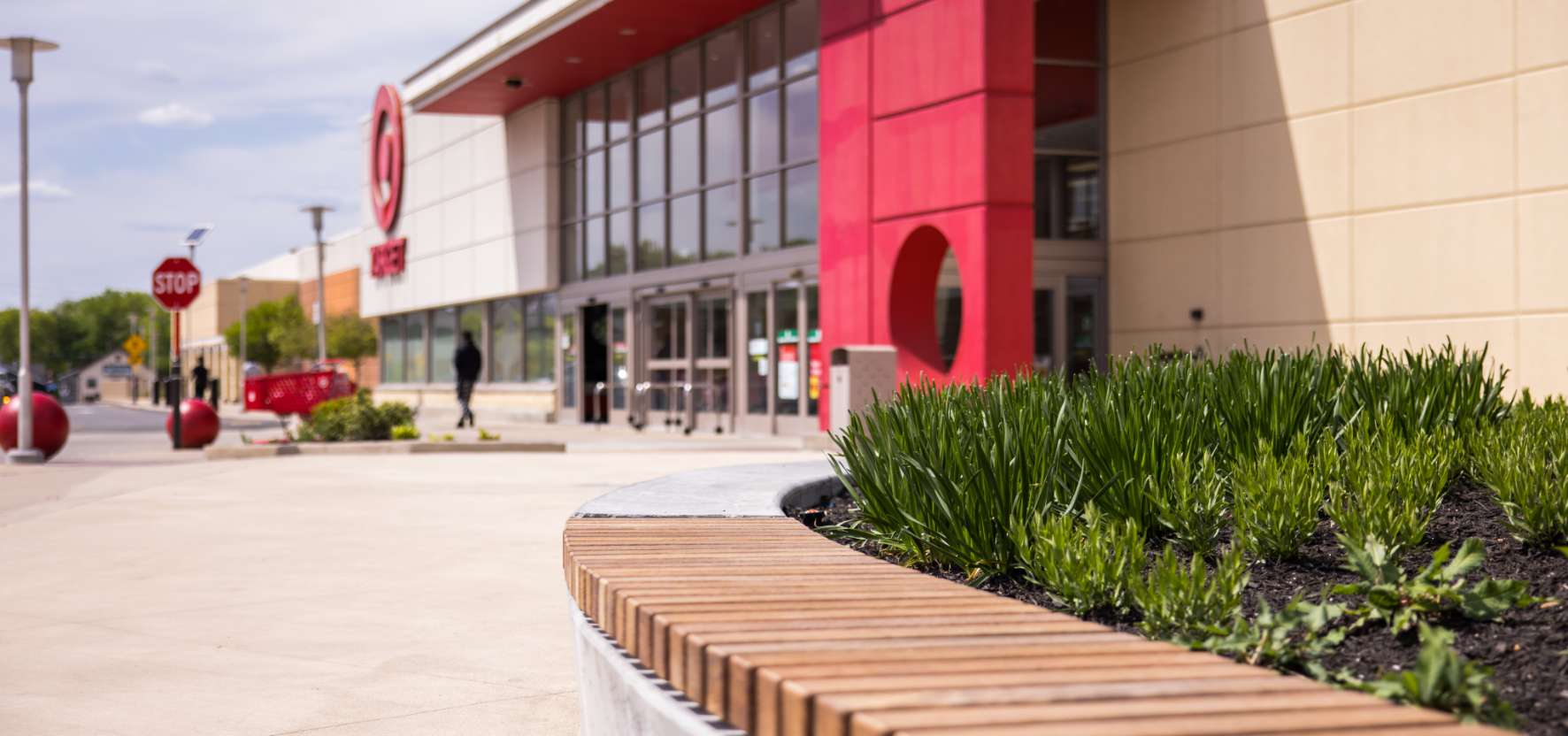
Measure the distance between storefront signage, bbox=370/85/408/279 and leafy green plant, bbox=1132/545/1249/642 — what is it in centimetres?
3847

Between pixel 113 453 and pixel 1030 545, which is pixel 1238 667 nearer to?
pixel 1030 545

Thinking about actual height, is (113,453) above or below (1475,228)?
below

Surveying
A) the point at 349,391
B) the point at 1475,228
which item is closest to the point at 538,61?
the point at 349,391

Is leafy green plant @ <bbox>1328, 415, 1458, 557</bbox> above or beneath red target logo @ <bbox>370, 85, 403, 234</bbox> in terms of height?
beneath

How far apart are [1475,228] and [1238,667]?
14.8 metres

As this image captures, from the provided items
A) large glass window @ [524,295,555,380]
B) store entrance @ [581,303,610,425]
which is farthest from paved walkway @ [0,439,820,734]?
large glass window @ [524,295,555,380]

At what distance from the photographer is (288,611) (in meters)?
6.60

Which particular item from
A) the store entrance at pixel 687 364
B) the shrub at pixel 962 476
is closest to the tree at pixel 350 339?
the store entrance at pixel 687 364

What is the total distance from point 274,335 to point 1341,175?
226 ft

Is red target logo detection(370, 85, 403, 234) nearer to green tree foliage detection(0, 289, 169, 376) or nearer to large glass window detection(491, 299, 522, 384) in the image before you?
large glass window detection(491, 299, 522, 384)

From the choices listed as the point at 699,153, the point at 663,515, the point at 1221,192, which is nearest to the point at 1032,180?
the point at 1221,192

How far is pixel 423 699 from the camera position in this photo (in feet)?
16.2

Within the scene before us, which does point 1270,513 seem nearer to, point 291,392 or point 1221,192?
point 1221,192

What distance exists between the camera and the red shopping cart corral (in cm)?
2467
